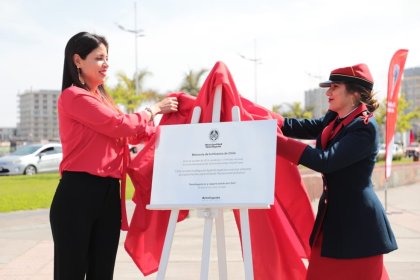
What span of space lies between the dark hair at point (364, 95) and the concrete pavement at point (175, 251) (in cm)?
253

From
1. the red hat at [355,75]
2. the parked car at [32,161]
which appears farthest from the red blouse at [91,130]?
the parked car at [32,161]

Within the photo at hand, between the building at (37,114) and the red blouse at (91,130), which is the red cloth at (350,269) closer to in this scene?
the red blouse at (91,130)

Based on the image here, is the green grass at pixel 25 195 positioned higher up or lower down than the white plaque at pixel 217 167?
lower down

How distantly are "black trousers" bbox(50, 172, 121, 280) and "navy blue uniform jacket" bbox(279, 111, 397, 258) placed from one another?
3.77 feet

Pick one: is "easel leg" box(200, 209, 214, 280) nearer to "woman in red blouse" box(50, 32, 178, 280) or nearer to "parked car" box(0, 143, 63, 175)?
"woman in red blouse" box(50, 32, 178, 280)

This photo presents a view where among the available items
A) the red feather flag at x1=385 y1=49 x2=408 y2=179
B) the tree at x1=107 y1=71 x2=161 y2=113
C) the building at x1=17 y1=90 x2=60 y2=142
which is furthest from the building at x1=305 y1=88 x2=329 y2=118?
the building at x1=17 y1=90 x2=60 y2=142

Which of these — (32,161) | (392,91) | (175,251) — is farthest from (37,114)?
(175,251)

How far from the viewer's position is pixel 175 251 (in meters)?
6.43

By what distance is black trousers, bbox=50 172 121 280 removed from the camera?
3127mm

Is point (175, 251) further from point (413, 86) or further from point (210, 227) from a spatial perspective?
point (413, 86)

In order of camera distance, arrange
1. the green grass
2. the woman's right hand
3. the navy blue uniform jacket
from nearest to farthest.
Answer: the navy blue uniform jacket < the woman's right hand < the green grass

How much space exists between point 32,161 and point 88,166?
16.6 metres

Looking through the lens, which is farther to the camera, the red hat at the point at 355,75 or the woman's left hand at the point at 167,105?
the woman's left hand at the point at 167,105

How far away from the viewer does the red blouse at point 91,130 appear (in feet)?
10.2
